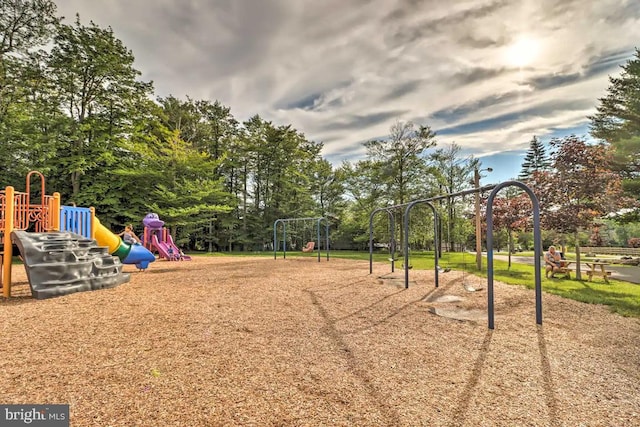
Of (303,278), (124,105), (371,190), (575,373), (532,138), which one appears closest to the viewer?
(575,373)

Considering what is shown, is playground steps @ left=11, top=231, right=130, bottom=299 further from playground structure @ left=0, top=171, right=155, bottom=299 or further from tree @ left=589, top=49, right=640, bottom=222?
tree @ left=589, top=49, right=640, bottom=222

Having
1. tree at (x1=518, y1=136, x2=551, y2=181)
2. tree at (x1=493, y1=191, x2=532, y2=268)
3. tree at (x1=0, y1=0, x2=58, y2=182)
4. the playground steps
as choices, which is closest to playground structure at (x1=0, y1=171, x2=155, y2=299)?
the playground steps

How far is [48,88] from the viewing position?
17641mm

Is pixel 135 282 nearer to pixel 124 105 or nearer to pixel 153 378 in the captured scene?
pixel 153 378

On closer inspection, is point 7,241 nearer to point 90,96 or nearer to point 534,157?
point 90,96

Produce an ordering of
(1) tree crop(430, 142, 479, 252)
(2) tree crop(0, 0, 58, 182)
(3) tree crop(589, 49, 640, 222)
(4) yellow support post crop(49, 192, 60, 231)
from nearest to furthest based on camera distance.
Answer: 1. (4) yellow support post crop(49, 192, 60, 231)
2. (3) tree crop(589, 49, 640, 222)
3. (2) tree crop(0, 0, 58, 182)
4. (1) tree crop(430, 142, 479, 252)

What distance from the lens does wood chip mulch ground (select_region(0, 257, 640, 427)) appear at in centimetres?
208

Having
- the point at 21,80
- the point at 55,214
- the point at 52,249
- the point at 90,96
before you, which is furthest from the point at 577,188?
the point at 21,80

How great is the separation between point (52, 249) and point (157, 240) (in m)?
8.81

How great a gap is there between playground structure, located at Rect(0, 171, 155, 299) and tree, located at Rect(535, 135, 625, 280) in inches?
503

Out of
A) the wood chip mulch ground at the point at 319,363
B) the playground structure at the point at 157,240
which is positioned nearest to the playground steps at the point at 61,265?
the wood chip mulch ground at the point at 319,363

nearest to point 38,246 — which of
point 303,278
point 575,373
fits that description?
point 303,278

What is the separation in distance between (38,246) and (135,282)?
7.93ft

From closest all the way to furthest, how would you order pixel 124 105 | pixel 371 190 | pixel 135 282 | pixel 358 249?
pixel 135 282, pixel 124 105, pixel 371 190, pixel 358 249
